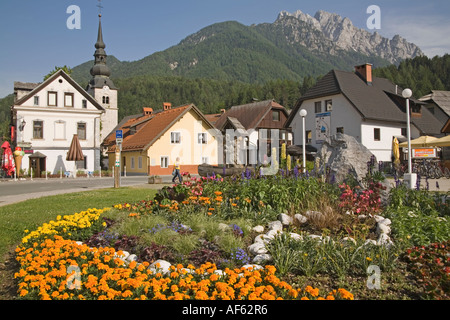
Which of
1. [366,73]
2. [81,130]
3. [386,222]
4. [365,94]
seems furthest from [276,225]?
[366,73]

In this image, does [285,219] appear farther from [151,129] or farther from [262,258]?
[151,129]

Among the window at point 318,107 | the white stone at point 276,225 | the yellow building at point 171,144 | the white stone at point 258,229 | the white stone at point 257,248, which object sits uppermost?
the window at point 318,107

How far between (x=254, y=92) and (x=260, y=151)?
128 ft

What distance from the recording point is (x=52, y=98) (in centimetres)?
3688

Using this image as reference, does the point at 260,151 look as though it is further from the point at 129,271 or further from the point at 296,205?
the point at 129,271

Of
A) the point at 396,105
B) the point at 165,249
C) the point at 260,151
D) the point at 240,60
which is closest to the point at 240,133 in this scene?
the point at 260,151

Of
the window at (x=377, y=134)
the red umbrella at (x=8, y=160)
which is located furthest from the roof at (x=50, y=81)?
the window at (x=377, y=134)

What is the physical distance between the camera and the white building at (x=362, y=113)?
1421 inches

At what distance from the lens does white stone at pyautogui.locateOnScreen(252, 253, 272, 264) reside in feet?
16.3

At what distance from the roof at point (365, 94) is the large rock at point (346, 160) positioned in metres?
27.3

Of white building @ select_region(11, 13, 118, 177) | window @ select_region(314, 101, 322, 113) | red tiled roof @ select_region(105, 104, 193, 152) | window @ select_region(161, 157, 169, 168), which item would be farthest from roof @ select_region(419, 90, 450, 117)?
white building @ select_region(11, 13, 118, 177)

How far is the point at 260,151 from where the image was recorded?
1891 inches

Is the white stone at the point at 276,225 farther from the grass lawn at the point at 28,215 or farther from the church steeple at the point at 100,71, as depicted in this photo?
the church steeple at the point at 100,71
